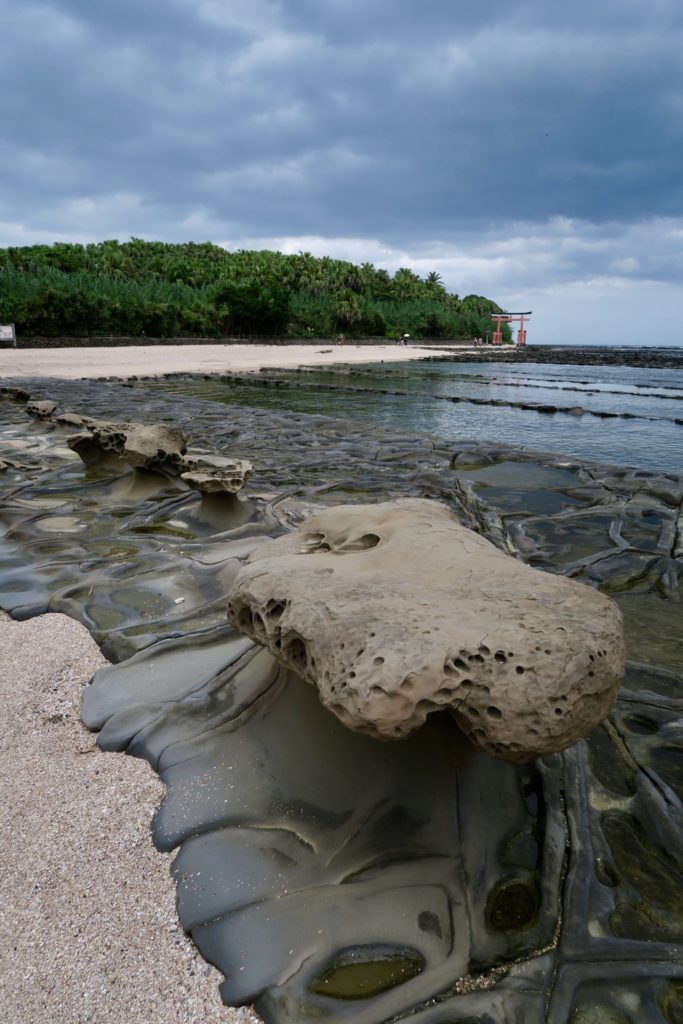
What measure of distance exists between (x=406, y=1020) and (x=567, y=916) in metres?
0.48

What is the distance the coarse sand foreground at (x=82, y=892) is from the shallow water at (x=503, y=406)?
25.1 feet

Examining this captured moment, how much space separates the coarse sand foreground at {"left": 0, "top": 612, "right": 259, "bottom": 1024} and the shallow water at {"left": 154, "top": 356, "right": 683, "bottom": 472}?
7.64 meters

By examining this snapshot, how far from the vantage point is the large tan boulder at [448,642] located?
136cm

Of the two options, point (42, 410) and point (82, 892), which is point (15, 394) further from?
point (82, 892)

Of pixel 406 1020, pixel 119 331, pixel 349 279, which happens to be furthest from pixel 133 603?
pixel 349 279

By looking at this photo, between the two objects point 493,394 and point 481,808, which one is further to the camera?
point 493,394

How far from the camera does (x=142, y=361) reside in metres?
25.6

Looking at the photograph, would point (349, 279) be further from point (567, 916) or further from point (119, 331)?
point (567, 916)

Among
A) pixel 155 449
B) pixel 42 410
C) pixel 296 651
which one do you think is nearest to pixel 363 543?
pixel 296 651

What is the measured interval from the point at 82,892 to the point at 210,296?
42.6 m

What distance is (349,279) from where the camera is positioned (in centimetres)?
6303

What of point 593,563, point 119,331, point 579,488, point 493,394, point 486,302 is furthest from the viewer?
point 486,302

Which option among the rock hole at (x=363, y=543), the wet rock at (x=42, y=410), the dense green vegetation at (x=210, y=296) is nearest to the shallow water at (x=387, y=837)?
the rock hole at (x=363, y=543)

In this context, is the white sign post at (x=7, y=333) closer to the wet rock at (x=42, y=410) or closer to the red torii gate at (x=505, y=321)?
the wet rock at (x=42, y=410)
